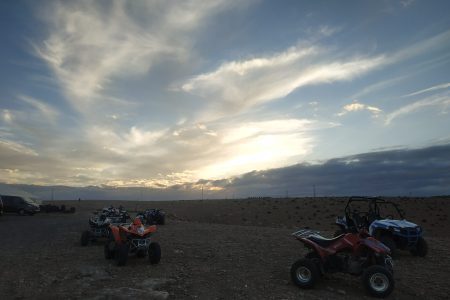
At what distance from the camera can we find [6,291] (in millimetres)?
9719

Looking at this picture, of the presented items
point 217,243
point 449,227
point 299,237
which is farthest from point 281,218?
point 299,237

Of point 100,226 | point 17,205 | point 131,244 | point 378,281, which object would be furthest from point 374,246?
point 17,205

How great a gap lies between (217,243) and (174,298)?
8.53m

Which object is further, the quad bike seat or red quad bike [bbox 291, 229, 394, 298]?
the quad bike seat

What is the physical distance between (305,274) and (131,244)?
5823 millimetres

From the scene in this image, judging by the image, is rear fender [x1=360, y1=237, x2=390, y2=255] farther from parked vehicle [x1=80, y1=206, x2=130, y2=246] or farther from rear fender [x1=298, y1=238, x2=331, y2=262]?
parked vehicle [x1=80, y1=206, x2=130, y2=246]

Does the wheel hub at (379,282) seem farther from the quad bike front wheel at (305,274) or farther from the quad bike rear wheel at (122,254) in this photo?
the quad bike rear wheel at (122,254)

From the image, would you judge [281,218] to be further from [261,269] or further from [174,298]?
[174,298]

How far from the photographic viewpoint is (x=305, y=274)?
1009 centimetres

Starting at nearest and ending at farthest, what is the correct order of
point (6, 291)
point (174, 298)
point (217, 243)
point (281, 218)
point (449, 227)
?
point (174, 298)
point (6, 291)
point (217, 243)
point (449, 227)
point (281, 218)

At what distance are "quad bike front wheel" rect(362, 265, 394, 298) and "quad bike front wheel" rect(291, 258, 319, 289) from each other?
3.76 feet

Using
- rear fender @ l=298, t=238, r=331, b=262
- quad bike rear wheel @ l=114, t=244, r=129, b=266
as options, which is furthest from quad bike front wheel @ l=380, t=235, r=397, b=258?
quad bike rear wheel @ l=114, t=244, r=129, b=266

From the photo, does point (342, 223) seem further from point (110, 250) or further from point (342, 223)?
point (110, 250)

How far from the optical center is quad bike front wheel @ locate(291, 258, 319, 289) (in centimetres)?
989
